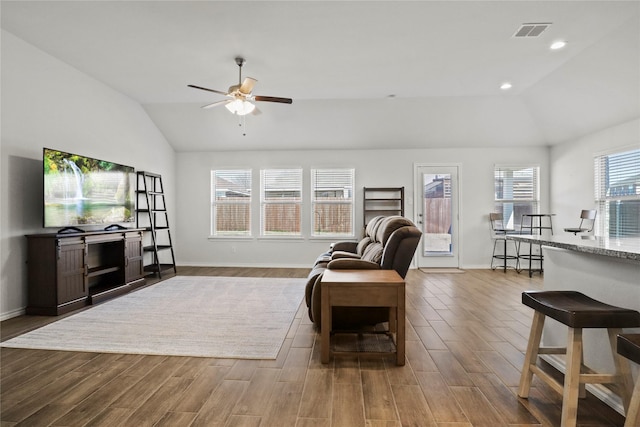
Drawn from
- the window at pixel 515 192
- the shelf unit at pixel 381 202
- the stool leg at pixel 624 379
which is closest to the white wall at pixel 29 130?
the shelf unit at pixel 381 202

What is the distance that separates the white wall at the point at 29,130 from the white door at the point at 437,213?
18.3ft

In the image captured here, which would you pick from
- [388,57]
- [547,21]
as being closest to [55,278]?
[388,57]

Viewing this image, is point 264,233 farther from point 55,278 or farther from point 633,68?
point 633,68

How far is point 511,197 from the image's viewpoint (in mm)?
5984

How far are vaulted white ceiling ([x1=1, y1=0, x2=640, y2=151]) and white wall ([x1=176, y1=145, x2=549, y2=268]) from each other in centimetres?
33

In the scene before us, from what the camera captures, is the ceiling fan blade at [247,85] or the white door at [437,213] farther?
the white door at [437,213]

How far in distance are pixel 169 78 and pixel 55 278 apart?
2824 millimetres

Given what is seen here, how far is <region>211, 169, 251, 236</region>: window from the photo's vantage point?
6.33m

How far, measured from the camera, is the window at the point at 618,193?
4.18 metres

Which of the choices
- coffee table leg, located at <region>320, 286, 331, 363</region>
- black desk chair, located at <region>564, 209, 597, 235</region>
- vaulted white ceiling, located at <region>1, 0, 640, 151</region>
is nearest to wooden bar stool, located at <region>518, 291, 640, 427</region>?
coffee table leg, located at <region>320, 286, 331, 363</region>

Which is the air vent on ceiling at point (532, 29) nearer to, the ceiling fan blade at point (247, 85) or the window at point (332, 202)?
the ceiling fan blade at point (247, 85)

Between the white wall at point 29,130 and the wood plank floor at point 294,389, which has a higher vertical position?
the white wall at point 29,130

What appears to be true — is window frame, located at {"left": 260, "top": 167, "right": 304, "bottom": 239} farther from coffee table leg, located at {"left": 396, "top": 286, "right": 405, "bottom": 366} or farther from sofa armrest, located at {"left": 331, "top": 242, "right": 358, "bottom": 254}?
coffee table leg, located at {"left": 396, "top": 286, "right": 405, "bottom": 366}

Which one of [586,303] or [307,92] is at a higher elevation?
[307,92]
